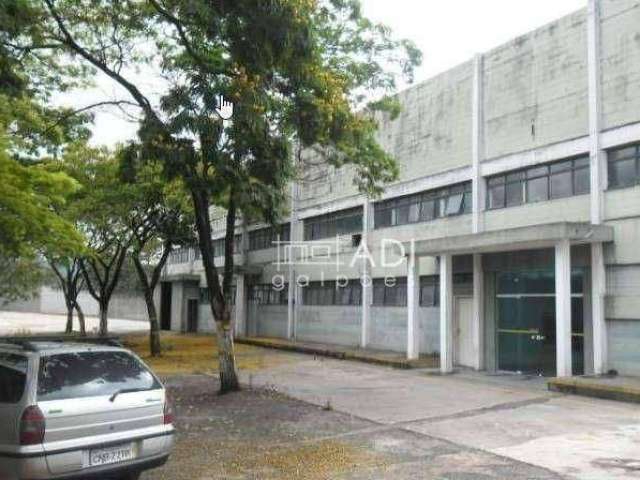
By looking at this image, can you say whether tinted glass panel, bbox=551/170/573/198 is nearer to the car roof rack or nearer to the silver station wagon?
the silver station wagon

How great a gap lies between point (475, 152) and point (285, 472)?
1289 centimetres

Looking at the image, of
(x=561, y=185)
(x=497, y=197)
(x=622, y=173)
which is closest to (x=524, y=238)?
(x=561, y=185)

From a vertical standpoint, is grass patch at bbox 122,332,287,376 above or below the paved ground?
above

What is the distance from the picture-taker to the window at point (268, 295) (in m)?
30.7

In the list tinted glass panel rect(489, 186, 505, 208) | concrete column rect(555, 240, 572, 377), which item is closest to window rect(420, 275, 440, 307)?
tinted glass panel rect(489, 186, 505, 208)

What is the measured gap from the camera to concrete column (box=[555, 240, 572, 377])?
569 inches

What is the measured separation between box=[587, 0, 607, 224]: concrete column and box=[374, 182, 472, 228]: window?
438cm

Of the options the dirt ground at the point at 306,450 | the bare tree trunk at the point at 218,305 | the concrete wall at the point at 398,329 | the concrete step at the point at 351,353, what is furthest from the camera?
the concrete wall at the point at 398,329

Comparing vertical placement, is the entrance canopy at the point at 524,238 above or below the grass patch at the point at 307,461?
above

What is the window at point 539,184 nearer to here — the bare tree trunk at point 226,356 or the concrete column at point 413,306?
the concrete column at point 413,306

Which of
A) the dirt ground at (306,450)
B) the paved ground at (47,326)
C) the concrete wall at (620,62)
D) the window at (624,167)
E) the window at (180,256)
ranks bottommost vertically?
the paved ground at (47,326)

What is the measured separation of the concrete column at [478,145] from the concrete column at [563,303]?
3983 millimetres

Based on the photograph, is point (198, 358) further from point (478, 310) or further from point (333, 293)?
point (478, 310)

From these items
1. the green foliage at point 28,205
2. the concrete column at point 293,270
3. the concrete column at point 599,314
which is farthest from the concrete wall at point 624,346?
the concrete column at point 293,270
